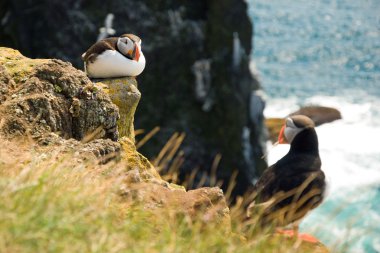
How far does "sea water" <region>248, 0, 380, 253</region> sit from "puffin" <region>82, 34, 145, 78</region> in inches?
650

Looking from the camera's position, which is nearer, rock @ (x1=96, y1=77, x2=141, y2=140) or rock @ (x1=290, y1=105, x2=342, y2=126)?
rock @ (x1=96, y1=77, x2=141, y2=140)

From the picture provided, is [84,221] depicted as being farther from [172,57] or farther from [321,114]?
[321,114]

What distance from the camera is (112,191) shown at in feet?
20.4

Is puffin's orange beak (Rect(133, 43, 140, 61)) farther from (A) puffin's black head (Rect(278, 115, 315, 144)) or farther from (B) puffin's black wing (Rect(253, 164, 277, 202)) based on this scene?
(B) puffin's black wing (Rect(253, 164, 277, 202))

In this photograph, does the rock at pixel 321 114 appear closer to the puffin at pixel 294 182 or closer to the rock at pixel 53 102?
the puffin at pixel 294 182

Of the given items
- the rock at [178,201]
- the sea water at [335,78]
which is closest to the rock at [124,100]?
the rock at [178,201]

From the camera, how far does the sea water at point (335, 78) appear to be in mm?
39938

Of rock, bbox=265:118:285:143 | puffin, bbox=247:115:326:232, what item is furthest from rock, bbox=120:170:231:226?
rock, bbox=265:118:285:143

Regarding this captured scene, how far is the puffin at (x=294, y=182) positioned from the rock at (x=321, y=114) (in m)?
41.7

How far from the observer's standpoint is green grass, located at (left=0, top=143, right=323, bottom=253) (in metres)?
5.02

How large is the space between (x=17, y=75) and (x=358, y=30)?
233ft

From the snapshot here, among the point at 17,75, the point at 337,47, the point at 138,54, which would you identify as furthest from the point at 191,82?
the point at 337,47

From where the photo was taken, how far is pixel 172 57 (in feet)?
122

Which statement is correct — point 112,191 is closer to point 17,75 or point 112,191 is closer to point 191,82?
point 17,75
